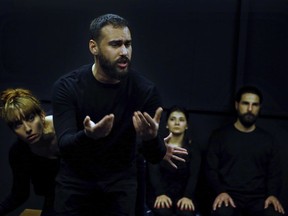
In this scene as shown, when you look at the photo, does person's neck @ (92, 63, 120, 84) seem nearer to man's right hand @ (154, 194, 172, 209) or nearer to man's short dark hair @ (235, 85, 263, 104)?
man's right hand @ (154, 194, 172, 209)

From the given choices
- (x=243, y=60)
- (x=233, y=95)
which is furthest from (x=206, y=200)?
(x=243, y=60)

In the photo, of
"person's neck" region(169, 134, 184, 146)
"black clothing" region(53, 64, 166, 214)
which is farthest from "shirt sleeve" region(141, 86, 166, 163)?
"person's neck" region(169, 134, 184, 146)

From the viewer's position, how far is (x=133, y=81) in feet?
5.71

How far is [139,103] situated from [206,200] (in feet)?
5.25

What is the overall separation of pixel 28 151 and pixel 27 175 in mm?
112

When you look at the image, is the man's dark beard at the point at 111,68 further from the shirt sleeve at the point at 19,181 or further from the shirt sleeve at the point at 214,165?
the shirt sleeve at the point at 214,165

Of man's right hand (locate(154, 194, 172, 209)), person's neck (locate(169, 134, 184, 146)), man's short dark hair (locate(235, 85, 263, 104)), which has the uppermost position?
man's short dark hair (locate(235, 85, 263, 104))

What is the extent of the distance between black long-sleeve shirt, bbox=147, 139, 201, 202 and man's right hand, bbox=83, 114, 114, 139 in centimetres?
132

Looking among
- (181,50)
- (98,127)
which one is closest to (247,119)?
(181,50)

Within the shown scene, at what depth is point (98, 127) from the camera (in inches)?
55.7

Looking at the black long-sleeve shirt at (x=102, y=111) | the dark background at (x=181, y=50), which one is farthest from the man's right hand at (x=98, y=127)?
the dark background at (x=181, y=50)

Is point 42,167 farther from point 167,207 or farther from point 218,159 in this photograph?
point 218,159

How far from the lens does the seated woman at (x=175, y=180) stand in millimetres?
2646

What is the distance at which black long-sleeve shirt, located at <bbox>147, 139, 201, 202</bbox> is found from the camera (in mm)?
2707
